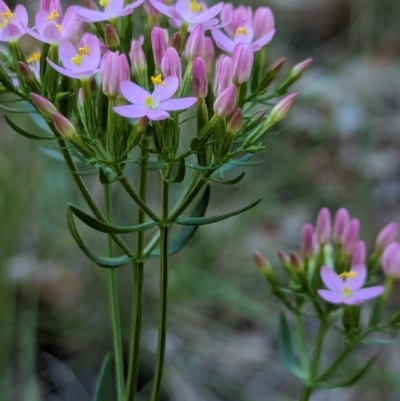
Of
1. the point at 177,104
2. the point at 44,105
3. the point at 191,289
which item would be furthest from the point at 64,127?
the point at 191,289

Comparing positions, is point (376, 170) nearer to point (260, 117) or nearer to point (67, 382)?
point (67, 382)

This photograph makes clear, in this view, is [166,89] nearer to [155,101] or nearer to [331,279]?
[155,101]

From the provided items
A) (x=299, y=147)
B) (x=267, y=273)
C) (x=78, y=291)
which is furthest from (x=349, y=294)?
(x=299, y=147)

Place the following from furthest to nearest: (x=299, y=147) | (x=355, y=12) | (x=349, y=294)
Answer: (x=355, y=12), (x=299, y=147), (x=349, y=294)

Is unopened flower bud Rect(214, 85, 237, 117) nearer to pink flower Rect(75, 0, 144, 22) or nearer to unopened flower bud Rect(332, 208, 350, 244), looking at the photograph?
pink flower Rect(75, 0, 144, 22)

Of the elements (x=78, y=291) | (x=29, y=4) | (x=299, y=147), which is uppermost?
(x=29, y=4)

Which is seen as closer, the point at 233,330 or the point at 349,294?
the point at 349,294

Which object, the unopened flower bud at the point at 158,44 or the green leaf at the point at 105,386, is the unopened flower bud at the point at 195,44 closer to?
the unopened flower bud at the point at 158,44
